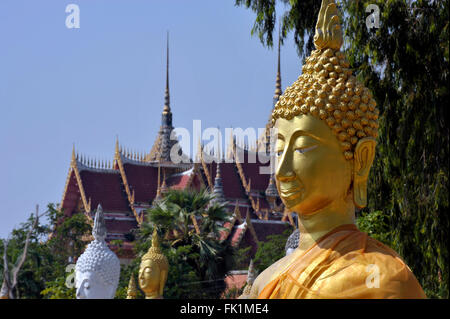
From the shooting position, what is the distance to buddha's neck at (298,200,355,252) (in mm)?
4055

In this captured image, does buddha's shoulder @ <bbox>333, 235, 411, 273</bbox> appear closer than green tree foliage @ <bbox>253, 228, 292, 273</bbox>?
Yes

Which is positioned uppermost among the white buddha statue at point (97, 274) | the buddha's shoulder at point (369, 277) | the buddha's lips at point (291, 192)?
the buddha's lips at point (291, 192)

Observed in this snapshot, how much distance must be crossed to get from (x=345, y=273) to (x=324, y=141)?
66 cm

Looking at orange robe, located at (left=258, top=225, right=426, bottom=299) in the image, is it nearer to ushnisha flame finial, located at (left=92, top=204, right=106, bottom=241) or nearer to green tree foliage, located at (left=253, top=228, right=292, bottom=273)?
ushnisha flame finial, located at (left=92, top=204, right=106, bottom=241)

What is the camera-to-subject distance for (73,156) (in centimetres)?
3080

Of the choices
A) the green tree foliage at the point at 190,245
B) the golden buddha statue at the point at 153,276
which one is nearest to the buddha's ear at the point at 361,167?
the golden buddha statue at the point at 153,276

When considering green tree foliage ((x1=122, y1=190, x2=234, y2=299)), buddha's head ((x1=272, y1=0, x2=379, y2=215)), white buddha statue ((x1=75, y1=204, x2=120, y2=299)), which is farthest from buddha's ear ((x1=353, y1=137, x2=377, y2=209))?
green tree foliage ((x1=122, y1=190, x2=234, y2=299))

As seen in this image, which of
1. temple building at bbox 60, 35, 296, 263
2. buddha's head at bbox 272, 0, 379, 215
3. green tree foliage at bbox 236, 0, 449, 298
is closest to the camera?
buddha's head at bbox 272, 0, 379, 215

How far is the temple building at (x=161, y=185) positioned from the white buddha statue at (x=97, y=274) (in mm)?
19443

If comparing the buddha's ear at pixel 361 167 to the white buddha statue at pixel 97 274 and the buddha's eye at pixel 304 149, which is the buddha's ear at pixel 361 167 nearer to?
the buddha's eye at pixel 304 149

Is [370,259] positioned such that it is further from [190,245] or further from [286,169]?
[190,245]

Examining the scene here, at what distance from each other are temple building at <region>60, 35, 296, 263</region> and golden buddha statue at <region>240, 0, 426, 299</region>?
75.0 ft

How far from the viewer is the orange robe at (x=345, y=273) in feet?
12.1
